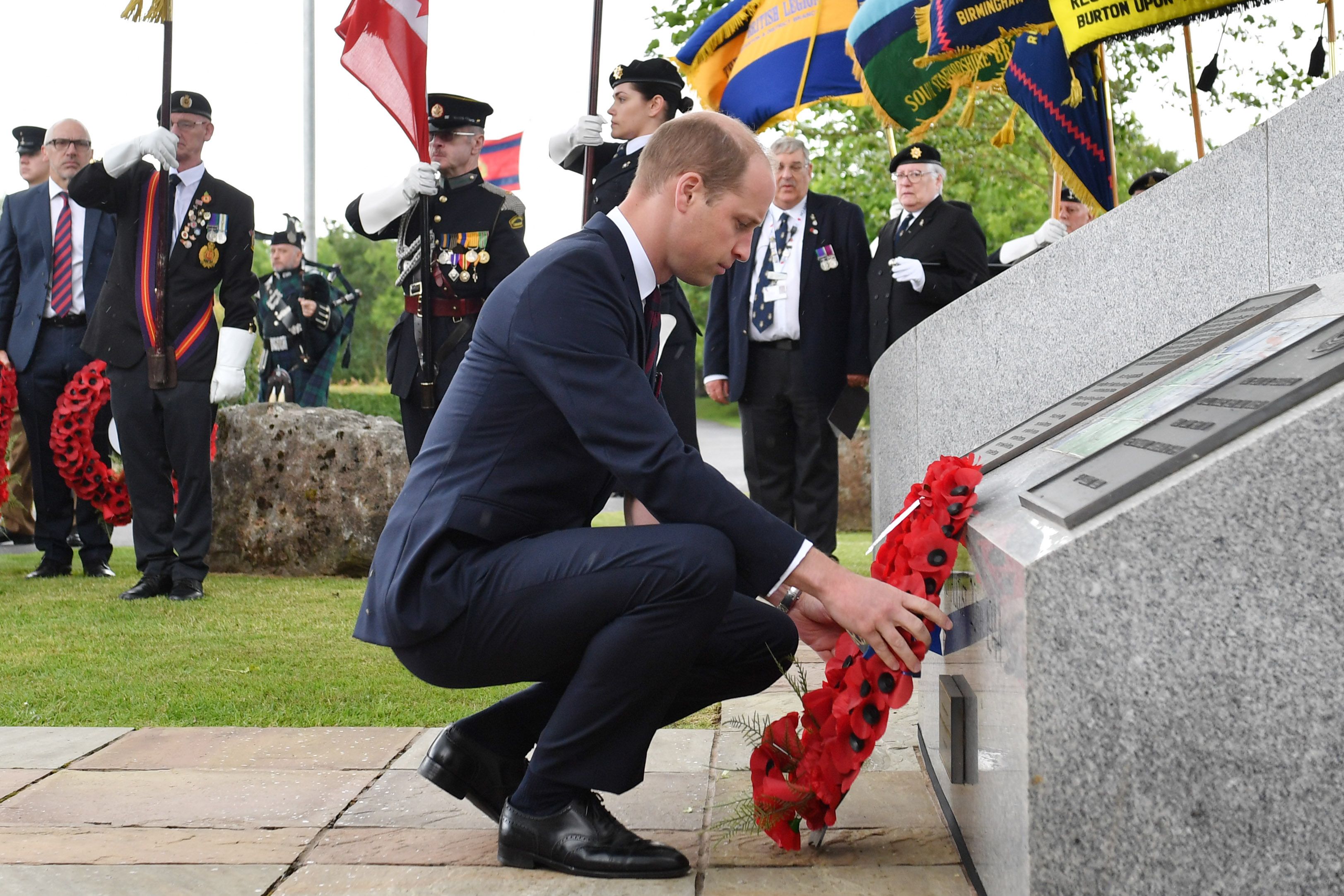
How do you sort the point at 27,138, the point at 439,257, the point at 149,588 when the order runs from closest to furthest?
the point at 439,257
the point at 149,588
the point at 27,138

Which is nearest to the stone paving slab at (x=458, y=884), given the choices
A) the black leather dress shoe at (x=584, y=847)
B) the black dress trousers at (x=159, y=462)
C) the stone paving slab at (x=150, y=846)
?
the black leather dress shoe at (x=584, y=847)

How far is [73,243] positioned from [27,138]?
1.36 metres

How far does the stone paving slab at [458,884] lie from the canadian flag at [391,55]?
3974 millimetres

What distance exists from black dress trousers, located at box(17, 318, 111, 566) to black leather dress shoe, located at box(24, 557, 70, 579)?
0.07 feet

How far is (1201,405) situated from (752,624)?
3.40ft

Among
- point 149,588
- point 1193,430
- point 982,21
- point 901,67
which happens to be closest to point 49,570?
point 149,588

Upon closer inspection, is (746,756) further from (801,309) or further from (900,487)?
(801,309)

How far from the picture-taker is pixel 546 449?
8.43ft

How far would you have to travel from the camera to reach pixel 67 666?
4.69 meters

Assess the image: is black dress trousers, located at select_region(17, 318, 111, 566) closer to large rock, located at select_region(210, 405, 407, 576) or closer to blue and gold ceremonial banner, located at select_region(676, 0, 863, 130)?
large rock, located at select_region(210, 405, 407, 576)

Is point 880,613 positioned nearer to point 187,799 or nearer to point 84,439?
point 187,799

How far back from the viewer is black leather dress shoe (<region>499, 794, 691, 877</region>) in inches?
98.0

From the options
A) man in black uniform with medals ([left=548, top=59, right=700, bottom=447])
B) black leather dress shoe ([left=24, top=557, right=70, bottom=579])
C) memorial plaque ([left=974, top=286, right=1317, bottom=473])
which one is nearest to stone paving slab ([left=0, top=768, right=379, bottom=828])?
memorial plaque ([left=974, top=286, right=1317, bottom=473])

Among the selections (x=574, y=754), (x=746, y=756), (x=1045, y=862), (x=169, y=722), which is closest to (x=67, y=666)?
(x=169, y=722)
